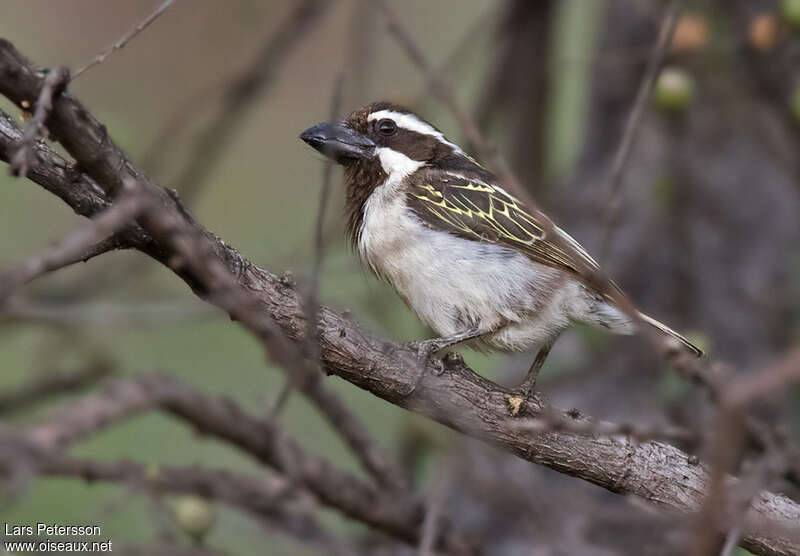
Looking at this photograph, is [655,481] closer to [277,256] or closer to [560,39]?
[277,256]

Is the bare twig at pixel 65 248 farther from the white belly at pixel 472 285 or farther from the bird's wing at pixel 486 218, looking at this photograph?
the bird's wing at pixel 486 218

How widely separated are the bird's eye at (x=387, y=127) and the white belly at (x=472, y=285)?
50 cm

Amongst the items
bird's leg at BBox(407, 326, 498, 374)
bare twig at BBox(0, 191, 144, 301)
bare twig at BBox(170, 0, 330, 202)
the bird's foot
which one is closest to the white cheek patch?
bird's leg at BBox(407, 326, 498, 374)

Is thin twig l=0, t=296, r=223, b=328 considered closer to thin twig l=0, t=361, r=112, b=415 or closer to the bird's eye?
thin twig l=0, t=361, r=112, b=415

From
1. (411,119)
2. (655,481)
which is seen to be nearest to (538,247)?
(411,119)

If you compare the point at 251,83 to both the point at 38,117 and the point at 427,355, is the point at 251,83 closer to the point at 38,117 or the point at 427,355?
the point at 427,355

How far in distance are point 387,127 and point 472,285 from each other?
2.99 feet

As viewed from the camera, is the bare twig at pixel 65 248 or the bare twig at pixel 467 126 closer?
the bare twig at pixel 65 248

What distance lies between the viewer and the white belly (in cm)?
416

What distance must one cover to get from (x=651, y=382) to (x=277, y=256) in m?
2.11

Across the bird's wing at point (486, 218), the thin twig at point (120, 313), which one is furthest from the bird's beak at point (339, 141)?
the thin twig at point (120, 313)

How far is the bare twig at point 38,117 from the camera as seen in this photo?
217cm

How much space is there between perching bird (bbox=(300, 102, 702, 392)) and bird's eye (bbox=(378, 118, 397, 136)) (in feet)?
0.18

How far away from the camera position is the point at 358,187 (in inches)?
178
